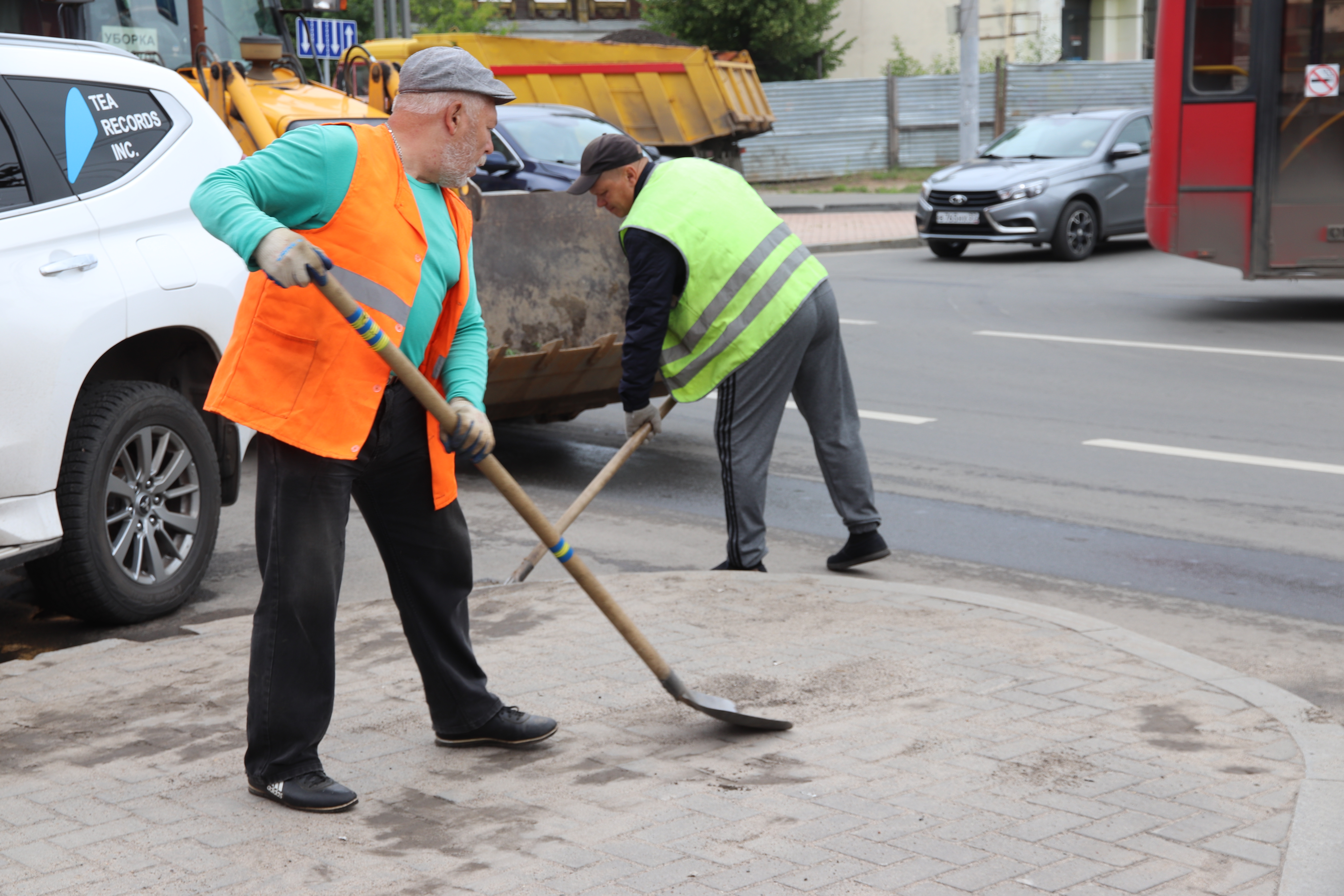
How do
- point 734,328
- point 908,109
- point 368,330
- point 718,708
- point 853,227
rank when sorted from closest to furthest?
point 368,330 < point 718,708 < point 734,328 < point 853,227 < point 908,109

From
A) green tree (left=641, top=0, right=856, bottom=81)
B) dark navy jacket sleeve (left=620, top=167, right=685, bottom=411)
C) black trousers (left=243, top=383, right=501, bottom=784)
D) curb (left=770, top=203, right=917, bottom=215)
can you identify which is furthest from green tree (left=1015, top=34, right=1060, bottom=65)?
black trousers (left=243, top=383, right=501, bottom=784)

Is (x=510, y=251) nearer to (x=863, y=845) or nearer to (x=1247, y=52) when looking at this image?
(x=863, y=845)

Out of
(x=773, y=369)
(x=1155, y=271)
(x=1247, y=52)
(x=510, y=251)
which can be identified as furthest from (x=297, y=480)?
(x=1155, y=271)

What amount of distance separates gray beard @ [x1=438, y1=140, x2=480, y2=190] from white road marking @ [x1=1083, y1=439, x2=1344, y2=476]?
528 cm

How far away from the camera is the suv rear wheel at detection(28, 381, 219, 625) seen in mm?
5012

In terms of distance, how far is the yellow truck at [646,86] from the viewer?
20031 millimetres

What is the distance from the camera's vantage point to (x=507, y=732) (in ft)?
12.8

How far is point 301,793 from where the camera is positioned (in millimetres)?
3475

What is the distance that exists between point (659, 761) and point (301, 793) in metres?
0.87

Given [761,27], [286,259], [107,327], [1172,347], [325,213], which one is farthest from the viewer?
[761,27]

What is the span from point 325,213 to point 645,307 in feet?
7.00

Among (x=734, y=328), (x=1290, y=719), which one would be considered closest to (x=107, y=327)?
(x=734, y=328)

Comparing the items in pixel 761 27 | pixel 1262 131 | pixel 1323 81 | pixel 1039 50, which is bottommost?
pixel 1262 131

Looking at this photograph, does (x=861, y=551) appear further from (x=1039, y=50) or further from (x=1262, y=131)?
(x=1039, y=50)
